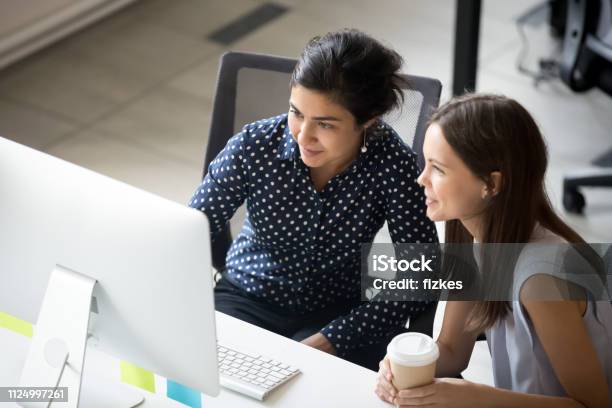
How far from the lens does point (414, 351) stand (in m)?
1.58

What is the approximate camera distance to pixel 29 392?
166cm

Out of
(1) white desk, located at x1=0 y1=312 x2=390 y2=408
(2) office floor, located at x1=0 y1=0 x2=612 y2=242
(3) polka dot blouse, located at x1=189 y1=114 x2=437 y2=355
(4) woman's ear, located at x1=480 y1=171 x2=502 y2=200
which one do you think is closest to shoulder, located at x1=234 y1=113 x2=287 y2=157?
(3) polka dot blouse, located at x1=189 y1=114 x2=437 y2=355

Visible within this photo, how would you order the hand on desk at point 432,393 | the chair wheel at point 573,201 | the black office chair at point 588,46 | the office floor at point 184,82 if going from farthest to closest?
the office floor at point 184,82, the chair wheel at point 573,201, the black office chair at point 588,46, the hand on desk at point 432,393

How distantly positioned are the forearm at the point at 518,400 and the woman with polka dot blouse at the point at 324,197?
0.41 m

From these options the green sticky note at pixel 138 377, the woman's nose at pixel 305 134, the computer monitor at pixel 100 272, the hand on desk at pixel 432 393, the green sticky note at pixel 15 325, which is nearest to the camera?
the computer monitor at pixel 100 272

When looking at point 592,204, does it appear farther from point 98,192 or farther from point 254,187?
point 98,192

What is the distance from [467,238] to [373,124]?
0.31m

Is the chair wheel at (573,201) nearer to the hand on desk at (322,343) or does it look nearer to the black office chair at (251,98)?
the black office chair at (251,98)

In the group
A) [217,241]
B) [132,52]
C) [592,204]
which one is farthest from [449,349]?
[132,52]

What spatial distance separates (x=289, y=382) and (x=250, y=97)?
737 mm

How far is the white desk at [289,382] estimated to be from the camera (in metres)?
1.71

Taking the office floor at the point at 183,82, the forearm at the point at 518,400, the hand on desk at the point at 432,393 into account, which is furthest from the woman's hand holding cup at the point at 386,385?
the office floor at the point at 183,82

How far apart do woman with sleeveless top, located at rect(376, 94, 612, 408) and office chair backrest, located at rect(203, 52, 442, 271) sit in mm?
356

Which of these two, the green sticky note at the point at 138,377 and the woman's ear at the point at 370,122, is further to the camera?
the woman's ear at the point at 370,122
